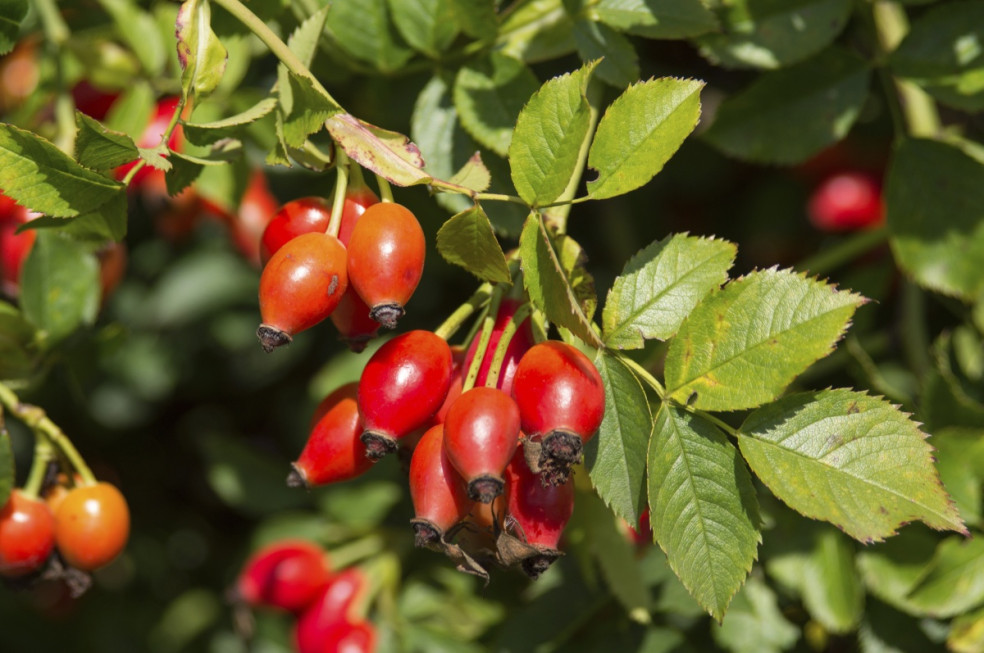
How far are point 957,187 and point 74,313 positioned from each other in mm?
1834

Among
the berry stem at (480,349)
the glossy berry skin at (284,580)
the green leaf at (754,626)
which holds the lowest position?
the glossy berry skin at (284,580)

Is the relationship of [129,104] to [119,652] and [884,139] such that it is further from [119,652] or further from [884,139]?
[884,139]

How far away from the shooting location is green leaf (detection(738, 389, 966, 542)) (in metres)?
1.13

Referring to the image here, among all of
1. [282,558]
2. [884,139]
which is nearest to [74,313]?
[282,558]

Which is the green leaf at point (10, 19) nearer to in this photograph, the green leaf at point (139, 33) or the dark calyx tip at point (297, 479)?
the green leaf at point (139, 33)

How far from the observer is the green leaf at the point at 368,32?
1.61 meters

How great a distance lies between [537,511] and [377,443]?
227 mm

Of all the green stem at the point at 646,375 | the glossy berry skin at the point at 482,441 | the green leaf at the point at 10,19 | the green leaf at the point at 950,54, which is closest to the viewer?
the glossy berry skin at the point at 482,441

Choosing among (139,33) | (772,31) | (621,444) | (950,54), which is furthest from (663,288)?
(139,33)

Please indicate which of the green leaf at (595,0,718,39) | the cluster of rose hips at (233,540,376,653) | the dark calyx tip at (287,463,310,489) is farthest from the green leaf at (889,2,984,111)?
the cluster of rose hips at (233,540,376,653)

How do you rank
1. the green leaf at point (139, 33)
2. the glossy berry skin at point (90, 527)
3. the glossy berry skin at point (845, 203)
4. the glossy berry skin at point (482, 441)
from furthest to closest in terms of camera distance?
the glossy berry skin at point (845, 203) < the green leaf at point (139, 33) < the glossy berry skin at point (90, 527) < the glossy berry skin at point (482, 441)

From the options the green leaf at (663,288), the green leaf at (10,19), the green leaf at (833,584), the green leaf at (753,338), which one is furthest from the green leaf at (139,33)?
the green leaf at (833,584)

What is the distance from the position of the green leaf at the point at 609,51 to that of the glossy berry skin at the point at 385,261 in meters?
0.53

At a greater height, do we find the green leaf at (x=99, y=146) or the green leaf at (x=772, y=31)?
the green leaf at (x=99, y=146)
